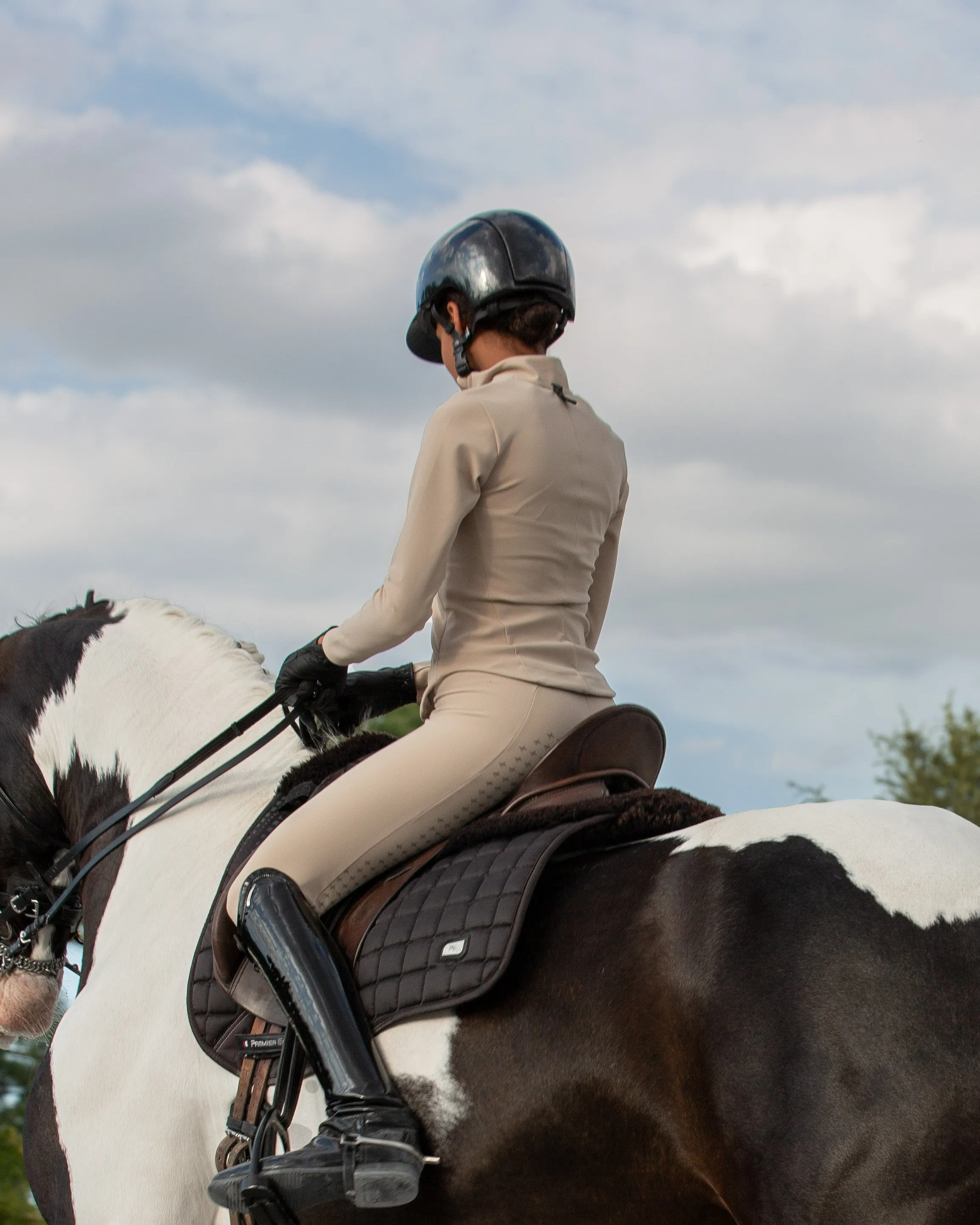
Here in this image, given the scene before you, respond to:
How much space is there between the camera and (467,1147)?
348cm

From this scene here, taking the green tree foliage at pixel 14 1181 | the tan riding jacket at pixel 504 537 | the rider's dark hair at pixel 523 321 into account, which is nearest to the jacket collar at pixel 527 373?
the tan riding jacket at pixel 504 537

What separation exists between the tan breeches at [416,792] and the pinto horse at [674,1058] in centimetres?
38

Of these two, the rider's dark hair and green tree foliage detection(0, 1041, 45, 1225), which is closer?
the rider's dark hair

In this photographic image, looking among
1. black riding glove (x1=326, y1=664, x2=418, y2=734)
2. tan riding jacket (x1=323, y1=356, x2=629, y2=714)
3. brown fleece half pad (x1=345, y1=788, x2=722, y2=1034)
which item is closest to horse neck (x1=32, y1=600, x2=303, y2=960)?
black riding glove (x1=326, y1=664, x2=418, y2=734)

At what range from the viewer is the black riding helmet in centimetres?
418

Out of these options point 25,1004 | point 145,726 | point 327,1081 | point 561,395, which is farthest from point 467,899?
point 25,1004

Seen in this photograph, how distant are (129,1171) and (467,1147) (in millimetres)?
1257

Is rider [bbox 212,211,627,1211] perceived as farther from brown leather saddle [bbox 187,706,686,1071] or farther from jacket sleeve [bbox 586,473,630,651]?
jacket sleeve [bbox 586,473,630,651]

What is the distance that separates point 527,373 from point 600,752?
47.2 inches

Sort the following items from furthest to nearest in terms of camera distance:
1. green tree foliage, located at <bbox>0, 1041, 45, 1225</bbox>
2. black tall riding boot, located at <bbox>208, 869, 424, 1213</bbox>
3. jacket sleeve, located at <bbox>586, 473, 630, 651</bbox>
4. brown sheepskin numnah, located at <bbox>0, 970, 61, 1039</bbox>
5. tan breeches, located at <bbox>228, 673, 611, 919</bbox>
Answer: green tree foliage, located at <bbox>0, 1041, 45, 1225</bbox> < brown sheepskin numnah, located at <bbox>0, 970, 61, 1039</bbox> < jacket sleeve, located at <bbox>586, 473, 630, 651</bbox> < tan breeches, located at <bbox>228, 673, 611, 919</bbox> < black tall riding boot, located at <bbox>208, 869, 424, 1213</bbox>

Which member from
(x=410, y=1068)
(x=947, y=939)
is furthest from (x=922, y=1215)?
(x=410, y=1068)

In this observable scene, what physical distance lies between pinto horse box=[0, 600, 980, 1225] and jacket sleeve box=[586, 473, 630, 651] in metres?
1.08

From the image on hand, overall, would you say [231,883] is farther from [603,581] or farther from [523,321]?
[523,321]

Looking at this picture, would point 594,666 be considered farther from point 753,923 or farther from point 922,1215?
point 922,1215
